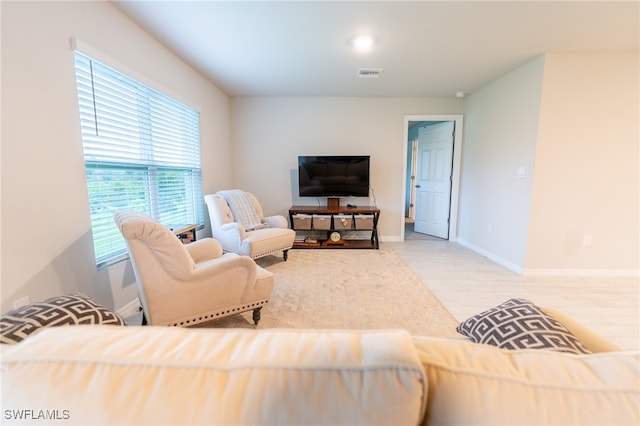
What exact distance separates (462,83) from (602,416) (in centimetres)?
407

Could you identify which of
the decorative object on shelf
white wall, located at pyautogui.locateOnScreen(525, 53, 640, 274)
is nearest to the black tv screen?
the decorative object on shelf

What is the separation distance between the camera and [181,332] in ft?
1.59

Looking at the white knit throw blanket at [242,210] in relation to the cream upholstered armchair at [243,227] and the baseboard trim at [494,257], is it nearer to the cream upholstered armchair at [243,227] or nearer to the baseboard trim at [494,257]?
the cream upholstered armchair at [243,227]

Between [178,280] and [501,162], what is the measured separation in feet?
12.5

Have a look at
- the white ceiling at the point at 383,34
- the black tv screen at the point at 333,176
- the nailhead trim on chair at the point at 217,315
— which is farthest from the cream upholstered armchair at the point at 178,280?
the black tv screen at the point at 333,176

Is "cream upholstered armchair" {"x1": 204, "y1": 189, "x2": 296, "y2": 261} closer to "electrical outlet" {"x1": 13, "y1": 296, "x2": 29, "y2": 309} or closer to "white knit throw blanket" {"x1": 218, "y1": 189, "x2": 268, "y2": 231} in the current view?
"white knit throw blanket" {"x1": 218, "y1": 189, "x2": 268, "y2": 231}

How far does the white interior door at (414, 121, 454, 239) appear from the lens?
174 inches

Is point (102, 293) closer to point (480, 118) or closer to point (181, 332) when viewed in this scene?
point (181, 332)

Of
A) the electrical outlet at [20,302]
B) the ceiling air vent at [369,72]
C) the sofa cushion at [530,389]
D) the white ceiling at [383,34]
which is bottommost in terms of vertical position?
the electrical outlet at [20,302]

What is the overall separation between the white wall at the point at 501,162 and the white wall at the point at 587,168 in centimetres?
11

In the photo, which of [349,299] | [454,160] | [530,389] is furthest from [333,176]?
[530,389]

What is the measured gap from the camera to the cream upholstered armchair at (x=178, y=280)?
145 cm

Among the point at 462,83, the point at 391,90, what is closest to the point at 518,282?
the point at 462,83

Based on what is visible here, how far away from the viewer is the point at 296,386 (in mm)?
379
